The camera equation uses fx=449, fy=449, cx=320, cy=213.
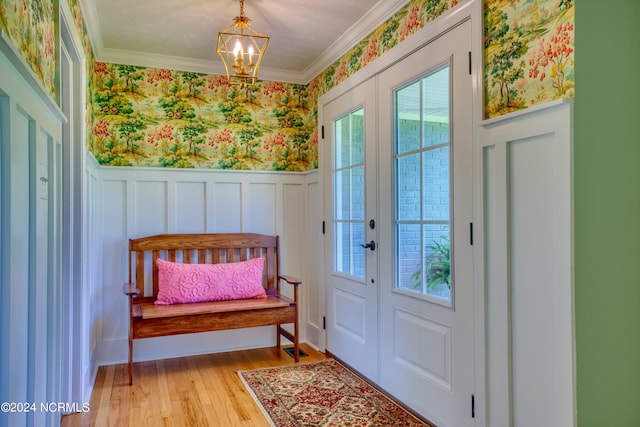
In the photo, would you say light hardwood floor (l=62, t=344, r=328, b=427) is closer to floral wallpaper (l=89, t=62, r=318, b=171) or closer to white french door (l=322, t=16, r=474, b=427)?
white french door (l=322, t=16, r=474, b=427)

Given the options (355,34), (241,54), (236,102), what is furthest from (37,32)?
(236,102)

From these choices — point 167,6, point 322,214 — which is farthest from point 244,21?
point 322,214

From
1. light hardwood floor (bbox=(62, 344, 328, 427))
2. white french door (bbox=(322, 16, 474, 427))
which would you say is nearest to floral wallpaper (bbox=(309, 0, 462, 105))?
white french door (bbox=(322, 16, 474, 427))

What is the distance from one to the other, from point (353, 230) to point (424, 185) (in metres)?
0.92

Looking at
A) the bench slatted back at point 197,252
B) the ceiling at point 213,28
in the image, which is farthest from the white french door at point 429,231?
the bench slatted back at point 197,252

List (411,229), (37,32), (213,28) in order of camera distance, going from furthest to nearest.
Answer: (213,28), (411,229), (37,32)

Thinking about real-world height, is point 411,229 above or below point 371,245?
above

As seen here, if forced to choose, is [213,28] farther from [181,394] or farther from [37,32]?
[181,394]

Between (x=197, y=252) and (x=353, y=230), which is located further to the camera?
(x=197, y=252)

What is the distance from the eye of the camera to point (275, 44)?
11.3 ft

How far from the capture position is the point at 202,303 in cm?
341

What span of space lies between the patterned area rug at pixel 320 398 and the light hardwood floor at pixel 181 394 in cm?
11

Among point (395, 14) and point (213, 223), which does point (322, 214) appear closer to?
point (213, 223)

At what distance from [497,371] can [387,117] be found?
1587mm
